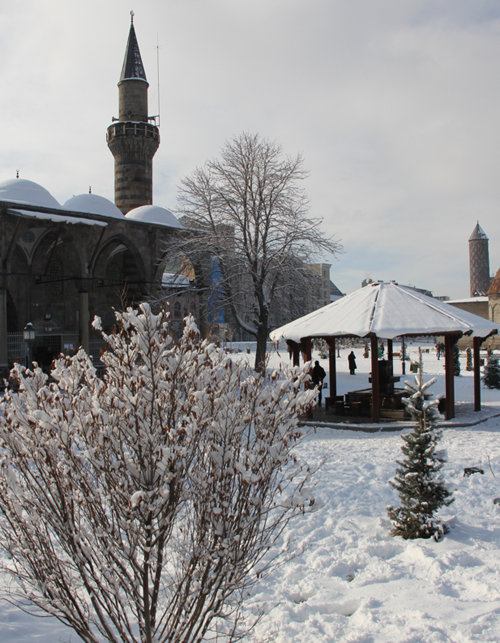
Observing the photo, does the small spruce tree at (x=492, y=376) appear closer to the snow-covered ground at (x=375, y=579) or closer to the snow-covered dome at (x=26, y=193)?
the snow-covered ground at (x=375, y=579)

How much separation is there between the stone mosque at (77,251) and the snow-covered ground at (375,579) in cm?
1530

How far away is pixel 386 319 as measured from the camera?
478 inches

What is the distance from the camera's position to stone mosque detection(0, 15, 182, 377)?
845 inches

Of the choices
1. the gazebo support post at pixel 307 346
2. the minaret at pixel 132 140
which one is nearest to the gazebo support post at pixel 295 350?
the gazebo support post at pixel 307 346

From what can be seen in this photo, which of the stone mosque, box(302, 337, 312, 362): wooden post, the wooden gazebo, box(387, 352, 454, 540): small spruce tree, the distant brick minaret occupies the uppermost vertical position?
the distant brick minaret

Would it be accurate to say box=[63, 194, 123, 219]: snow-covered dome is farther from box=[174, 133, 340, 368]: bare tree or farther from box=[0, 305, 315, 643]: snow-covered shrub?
box=[0, 305, 315, 643]: snow-covered shrub

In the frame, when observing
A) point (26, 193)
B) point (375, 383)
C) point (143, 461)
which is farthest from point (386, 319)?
point (26, 193)

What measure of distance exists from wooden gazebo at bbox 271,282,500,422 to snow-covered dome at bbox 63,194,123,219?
14942mm

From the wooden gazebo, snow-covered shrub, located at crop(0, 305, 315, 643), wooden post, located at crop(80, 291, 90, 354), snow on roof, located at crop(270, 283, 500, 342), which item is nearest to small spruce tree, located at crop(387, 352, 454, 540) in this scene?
snow-covered shrub, located at crop(0, 305, 315, 643)

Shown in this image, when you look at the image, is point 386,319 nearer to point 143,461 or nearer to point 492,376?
point 143,461

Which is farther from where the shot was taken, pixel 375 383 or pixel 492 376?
pixel 492 376

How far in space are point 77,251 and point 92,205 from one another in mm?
3709

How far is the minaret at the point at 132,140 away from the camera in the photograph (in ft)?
108

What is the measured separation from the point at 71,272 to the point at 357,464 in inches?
848
